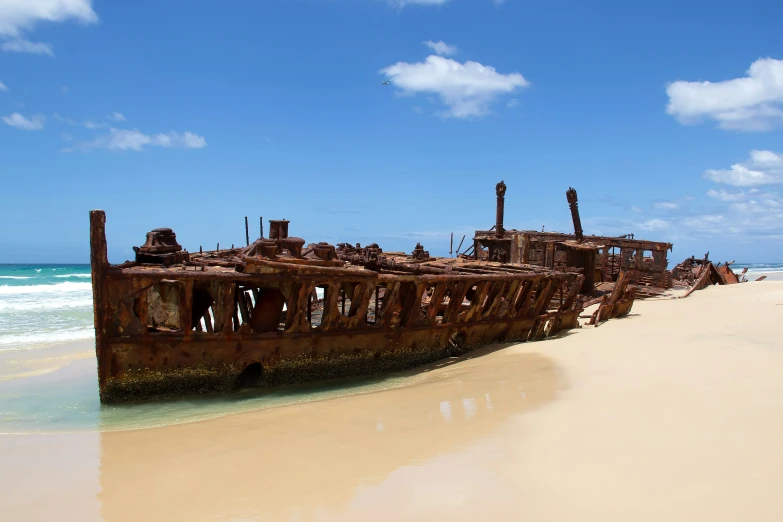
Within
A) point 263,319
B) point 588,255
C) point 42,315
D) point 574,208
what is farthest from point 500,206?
point 42,315

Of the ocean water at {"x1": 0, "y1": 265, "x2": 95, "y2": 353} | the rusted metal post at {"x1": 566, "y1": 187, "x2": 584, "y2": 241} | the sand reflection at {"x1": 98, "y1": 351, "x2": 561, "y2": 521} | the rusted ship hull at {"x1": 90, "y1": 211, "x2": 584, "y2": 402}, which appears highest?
the rusted metal post at {"x1": 566, "y1": 187, "x2": 584, "y2": 241}

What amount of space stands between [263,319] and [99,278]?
2.25 m

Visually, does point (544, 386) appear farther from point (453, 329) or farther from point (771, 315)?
point (771, 315)

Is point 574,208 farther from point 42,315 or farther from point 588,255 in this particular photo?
point 42,315

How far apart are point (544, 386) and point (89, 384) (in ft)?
24.9

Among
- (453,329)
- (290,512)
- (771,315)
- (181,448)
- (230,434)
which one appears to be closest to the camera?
(290,512)

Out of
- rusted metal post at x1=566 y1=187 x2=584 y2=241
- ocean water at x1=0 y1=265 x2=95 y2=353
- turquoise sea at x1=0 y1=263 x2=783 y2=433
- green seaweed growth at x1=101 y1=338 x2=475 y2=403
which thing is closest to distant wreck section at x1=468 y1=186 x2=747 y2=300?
rusted metal post at x1=566 y1=187 x2=584 y2=241

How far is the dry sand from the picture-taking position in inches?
180

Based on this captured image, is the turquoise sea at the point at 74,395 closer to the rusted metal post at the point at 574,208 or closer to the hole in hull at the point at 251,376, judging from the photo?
the hole in hull at the point at 251,376

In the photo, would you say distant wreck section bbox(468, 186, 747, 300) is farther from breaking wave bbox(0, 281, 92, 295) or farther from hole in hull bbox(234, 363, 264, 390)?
breaking wave bbox(0, 281, 92, 295)

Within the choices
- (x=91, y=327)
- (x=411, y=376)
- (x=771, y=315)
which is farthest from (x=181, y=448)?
(x=91, y=327)

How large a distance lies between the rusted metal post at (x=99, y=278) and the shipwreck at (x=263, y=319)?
0.04 ft

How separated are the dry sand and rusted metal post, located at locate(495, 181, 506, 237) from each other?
50.5ft

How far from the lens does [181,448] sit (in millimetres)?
6141
